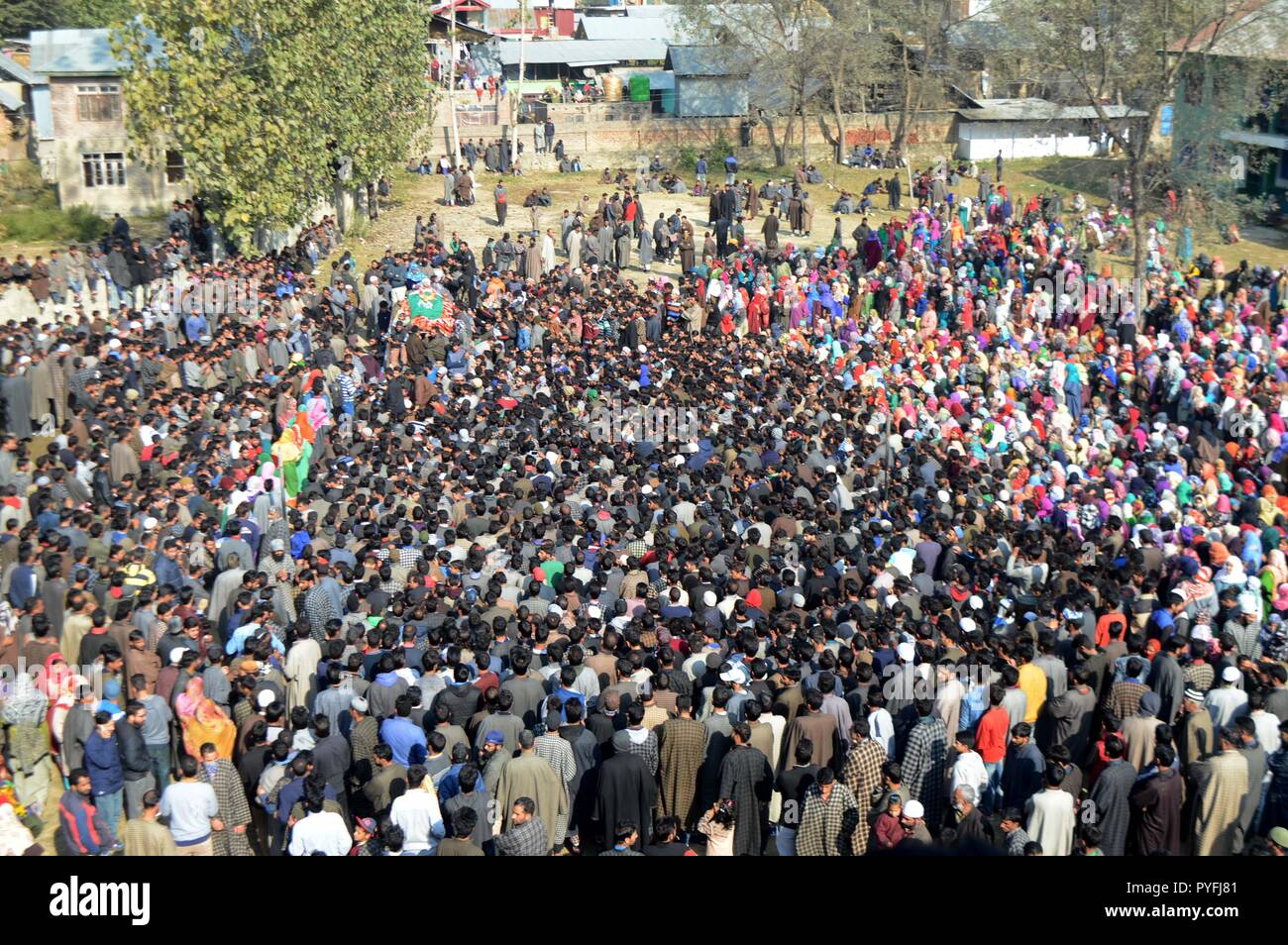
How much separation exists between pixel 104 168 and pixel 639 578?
2526 cm

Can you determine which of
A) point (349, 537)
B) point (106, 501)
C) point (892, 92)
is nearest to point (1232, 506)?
point (349, 537)

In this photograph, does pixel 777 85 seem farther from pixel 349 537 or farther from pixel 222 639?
pixel 222 639

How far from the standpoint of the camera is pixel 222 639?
11320 millimetres

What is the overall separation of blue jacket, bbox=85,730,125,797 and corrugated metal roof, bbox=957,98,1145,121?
123 feet

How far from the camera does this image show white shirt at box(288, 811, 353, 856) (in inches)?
300

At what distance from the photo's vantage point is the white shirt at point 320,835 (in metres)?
7.62

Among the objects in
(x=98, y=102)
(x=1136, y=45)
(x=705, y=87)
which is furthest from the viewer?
(x=705, y=87)

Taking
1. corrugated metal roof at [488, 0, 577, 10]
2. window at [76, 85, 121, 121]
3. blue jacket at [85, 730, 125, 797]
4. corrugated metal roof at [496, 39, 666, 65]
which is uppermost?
corrugated metal roof at [488, 0, 577, 10]

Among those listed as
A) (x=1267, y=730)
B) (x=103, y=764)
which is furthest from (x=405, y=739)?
(x=1267, y=730)

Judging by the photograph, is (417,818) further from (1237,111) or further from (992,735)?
(1237,111)

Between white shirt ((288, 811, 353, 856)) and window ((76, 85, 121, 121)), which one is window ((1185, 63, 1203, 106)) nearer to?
window ((76, 85, 121, 121))

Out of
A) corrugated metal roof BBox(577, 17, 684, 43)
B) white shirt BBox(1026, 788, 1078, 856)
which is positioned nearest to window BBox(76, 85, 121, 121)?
corrugated metal roof BBox(577, 17, 684, 43)

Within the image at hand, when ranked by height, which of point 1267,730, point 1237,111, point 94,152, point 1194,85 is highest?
point 1194,85

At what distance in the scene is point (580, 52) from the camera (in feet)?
165
